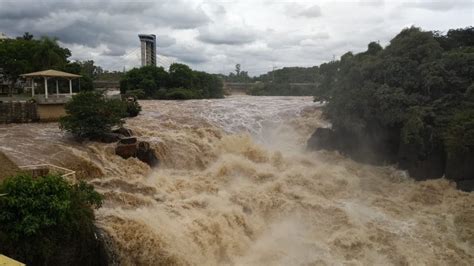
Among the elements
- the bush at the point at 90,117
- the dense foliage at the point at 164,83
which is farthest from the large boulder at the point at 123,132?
the dense foliage at the point at 164,83

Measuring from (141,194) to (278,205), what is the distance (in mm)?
4567

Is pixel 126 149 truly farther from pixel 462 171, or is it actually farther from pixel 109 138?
pixel 462 171

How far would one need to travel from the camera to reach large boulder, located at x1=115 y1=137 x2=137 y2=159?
15.7 meters

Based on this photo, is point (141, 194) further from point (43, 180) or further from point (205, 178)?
point (43, 180)

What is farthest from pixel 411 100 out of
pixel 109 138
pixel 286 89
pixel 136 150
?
pixel 286 89

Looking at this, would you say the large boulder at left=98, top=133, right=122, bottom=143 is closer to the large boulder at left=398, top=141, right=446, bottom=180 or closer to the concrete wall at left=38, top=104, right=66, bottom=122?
the concrete wall at left=38, top=104, right=66, bottom=122

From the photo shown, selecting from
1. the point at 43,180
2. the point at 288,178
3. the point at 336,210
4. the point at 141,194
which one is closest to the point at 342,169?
the point at 288,178

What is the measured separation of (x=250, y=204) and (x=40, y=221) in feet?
23.6

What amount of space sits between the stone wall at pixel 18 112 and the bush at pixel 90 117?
14.5ft

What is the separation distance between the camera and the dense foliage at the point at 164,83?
39.2 m

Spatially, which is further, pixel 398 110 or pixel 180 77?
pixel 180 77

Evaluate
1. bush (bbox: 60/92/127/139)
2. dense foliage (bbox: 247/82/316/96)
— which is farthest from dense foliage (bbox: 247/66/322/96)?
bush (bbox: 60/92/127/139)

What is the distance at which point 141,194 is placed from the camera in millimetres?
12797

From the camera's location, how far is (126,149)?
51.9 ft
